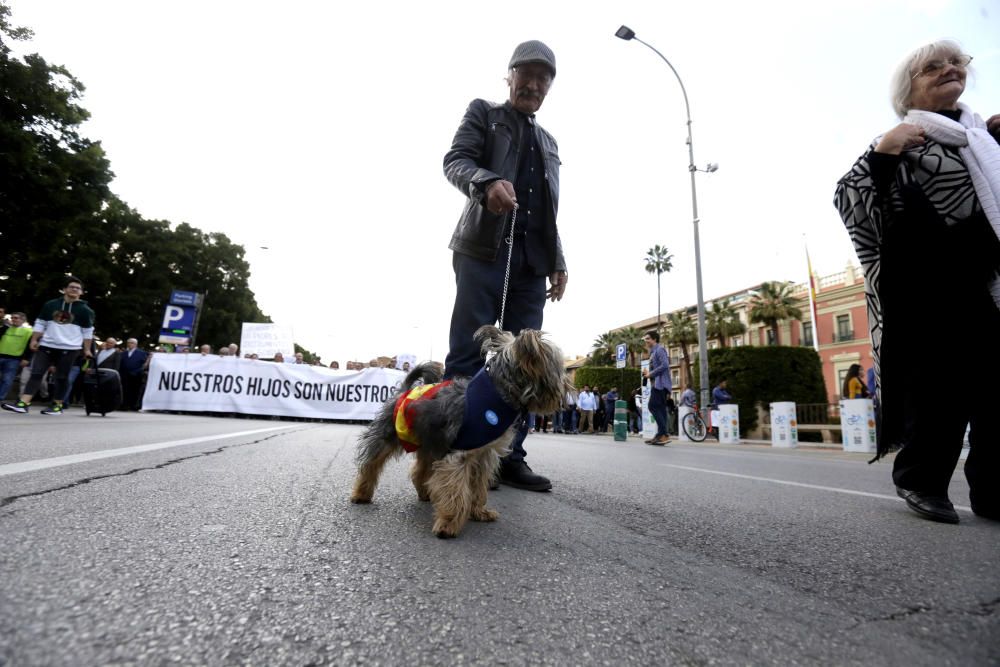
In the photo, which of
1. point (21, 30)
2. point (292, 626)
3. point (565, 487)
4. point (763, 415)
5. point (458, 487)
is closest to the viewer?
point (292, 626)

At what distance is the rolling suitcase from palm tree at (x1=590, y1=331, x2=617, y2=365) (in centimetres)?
5779

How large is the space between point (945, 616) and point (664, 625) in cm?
72

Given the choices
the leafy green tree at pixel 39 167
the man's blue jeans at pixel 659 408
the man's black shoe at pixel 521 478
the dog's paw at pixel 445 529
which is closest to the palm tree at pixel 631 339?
the man's blue jeans at pixel 659 408

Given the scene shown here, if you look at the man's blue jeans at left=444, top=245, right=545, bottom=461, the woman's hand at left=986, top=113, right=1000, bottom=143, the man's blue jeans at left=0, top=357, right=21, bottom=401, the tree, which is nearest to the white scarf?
the woman's hand at left=986, top=113, right=1000, bottom=143

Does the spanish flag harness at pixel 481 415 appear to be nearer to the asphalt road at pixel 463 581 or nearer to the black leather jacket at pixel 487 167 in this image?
the asphalt road at pixel 463 581

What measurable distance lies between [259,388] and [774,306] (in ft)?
145

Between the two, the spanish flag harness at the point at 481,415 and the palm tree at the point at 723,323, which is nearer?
the spanish flag harness at the point at 481,415

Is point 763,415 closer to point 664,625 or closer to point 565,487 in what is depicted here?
point 565,487

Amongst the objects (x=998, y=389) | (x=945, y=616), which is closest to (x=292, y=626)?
(x=945, y=616)

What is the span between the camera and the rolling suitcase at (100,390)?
396 inches

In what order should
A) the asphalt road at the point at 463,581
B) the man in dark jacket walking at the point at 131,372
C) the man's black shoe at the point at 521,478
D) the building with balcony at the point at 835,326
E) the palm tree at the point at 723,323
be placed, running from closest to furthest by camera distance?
1. the asphalt road at the point at 463,581
2. the man's black shoe at the point at 521,478
3. the man in dark jacket walking at the point at 131,372
4. the building with balcony at the point at 835,326
5. the palm tree at the point at 723,323

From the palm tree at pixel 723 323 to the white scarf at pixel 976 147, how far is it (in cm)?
4898

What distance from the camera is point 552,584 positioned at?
1465mm

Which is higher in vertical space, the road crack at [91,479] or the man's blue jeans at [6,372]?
the man's blue jeans at [6,372]
